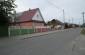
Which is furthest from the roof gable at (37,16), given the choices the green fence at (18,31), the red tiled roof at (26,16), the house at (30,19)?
the green fence at (18,31)

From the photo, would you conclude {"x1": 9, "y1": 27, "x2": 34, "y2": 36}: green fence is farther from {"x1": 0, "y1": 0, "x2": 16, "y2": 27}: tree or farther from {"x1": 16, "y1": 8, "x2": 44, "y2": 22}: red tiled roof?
{"x1": 16, "y1": 8, "x2": 44, "y2": 22}: red tiled roof

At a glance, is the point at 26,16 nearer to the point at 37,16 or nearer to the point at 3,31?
the point at 37,16

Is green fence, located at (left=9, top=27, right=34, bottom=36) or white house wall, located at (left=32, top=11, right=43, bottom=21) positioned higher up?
white house wall, located at (left=32, top=11, right=43, bottom=21)

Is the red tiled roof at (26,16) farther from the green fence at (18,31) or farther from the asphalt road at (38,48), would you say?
the asphalt road at (38,48)

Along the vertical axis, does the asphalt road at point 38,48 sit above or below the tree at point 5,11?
below

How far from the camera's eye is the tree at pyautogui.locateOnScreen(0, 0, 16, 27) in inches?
1096

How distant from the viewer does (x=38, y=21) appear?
56156 mm

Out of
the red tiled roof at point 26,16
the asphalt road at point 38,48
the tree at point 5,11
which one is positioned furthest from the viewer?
the red tiled roof at point 26,16

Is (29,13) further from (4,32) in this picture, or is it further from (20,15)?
(4,32)

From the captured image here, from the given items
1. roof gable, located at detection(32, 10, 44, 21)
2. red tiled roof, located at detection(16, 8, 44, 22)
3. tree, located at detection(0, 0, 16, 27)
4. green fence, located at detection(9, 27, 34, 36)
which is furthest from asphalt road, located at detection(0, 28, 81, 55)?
roof gable, located at detection(32, 10, 44, 21)

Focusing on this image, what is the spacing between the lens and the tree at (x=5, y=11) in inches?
1096

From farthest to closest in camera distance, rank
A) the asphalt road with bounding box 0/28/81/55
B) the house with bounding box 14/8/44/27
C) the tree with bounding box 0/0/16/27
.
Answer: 1. the house with bounding box 14/8/44/27
2. the tree with bounding box 0/0/16/27
3. the asphalt road with bounding box 0/28/81/55

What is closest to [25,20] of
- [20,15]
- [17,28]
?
[20,15]

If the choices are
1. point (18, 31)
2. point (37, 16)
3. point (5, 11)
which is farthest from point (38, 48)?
point (37, 16)
